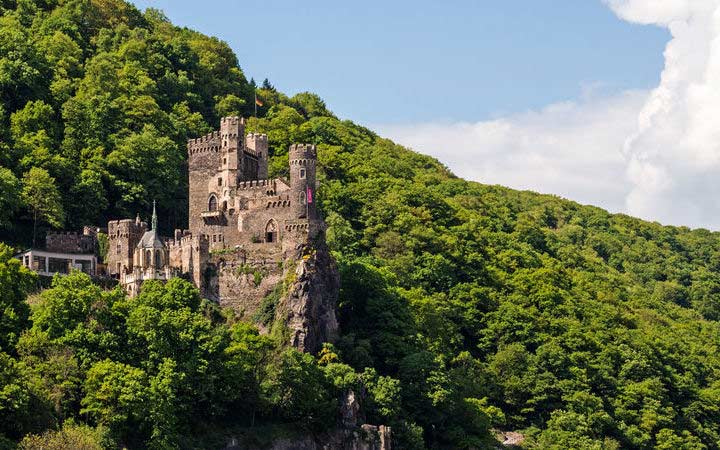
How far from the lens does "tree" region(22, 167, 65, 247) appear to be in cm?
11150

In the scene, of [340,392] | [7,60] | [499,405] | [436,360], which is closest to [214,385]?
[340,392]

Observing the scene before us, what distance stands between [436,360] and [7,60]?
50.0 meters

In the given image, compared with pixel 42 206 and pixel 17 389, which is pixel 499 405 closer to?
pixel 42 206

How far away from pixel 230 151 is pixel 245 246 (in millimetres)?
8848

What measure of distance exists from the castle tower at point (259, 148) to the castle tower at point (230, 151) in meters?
2.02

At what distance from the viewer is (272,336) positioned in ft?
331

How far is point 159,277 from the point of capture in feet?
332

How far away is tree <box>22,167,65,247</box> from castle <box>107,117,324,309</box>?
764cm

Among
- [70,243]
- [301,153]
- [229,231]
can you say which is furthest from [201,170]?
[70,243]

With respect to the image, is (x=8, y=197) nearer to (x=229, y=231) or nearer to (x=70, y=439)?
(x=229, y=231)

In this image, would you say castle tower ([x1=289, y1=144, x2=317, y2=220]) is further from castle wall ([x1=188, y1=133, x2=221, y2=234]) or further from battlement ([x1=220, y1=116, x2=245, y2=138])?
castle wall ([x1=188, y1=133, x2=221, y2=234])

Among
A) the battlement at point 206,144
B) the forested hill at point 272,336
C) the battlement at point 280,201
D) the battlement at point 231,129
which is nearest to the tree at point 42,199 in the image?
the forested hill at point 272,336

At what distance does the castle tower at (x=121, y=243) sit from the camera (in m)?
105

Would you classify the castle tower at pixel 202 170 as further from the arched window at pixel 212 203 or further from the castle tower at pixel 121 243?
the castle tower at pixel 121 243
